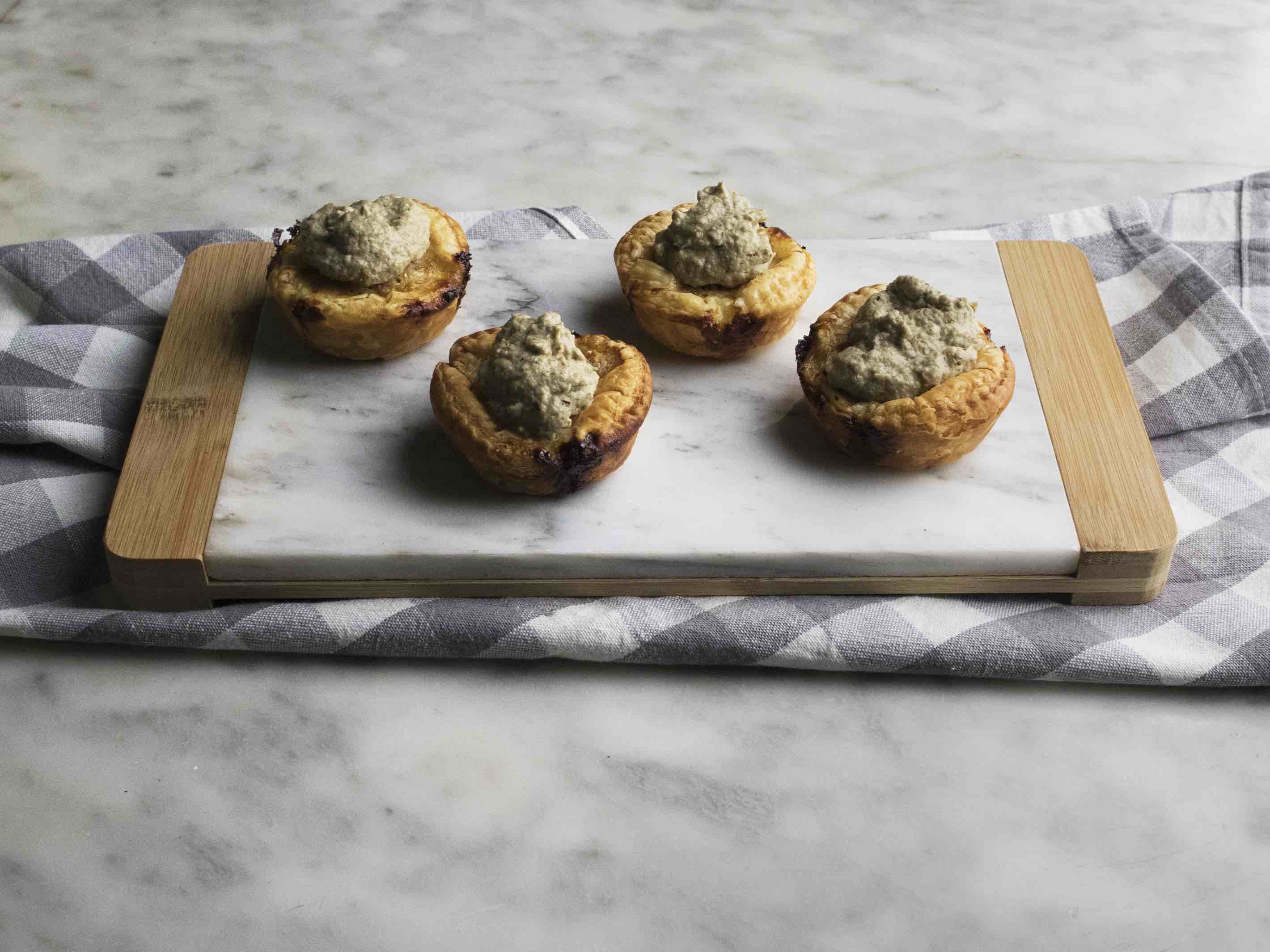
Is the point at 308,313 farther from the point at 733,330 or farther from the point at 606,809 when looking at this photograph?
the point at 606,809

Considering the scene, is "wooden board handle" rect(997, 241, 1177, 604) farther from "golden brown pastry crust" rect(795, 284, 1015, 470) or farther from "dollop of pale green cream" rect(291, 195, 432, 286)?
"dollop of pale green cream" rect(291, 195, 432, 286)

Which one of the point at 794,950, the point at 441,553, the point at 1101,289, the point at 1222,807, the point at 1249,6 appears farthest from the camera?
the point at 1249,6

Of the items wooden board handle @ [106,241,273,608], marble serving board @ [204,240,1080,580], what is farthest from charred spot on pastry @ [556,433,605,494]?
wooden board handle @ [106,241,273,608]

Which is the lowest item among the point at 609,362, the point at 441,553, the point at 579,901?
the point at 579,901

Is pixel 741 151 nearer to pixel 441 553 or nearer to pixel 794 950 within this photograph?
pixel 441 553

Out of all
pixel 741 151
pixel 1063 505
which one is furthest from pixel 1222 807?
pixel 741 151

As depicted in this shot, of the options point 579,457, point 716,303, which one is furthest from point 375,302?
point 716,303
